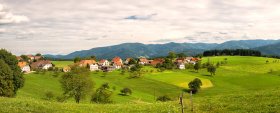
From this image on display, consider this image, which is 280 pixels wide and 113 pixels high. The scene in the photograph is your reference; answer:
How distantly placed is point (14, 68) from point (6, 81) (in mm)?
8353

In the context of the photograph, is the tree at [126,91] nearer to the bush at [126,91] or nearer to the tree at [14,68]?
the bush at [126,91]

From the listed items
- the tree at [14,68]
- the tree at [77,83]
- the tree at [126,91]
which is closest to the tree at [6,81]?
the tree at [14,68]

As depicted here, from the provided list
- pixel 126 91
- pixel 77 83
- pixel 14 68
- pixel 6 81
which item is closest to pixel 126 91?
pixel 126 91

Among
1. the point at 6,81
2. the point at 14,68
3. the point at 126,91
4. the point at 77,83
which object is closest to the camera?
the point at 6,81

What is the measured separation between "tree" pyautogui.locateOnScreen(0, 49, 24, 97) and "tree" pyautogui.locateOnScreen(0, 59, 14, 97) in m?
3.87

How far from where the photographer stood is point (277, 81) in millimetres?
162125

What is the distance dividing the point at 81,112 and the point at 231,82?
15120cm

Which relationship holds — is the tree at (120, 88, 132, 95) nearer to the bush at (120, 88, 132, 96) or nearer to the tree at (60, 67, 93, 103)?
the bush at (120, 88, 132, 96)

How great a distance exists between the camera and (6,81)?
250ft

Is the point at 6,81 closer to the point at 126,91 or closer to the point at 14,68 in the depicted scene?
the point at 14,68

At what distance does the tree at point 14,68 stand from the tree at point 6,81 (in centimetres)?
387

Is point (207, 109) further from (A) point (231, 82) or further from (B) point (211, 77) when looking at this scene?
(B) point (211, 77)

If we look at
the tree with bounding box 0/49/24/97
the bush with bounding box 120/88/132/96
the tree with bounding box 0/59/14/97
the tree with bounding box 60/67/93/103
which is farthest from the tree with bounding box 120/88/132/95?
the tree with bounding box 0/59/14/97

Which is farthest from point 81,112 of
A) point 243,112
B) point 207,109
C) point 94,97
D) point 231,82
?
point 231,82
